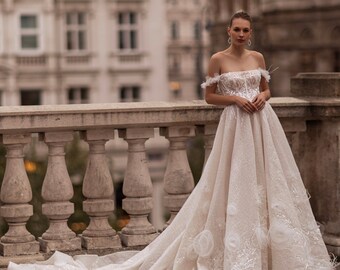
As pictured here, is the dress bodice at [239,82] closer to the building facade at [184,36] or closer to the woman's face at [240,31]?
the woman's face at [240,31]

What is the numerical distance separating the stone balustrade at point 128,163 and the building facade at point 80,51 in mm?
47969

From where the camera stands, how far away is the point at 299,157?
11617 mm

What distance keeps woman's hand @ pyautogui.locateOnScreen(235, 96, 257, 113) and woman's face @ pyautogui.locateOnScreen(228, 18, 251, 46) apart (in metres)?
0.37

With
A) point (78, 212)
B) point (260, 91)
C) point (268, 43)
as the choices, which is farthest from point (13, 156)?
point (268, 43)

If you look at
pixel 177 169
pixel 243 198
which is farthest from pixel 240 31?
pixel 177 169

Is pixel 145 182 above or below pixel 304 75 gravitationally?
below

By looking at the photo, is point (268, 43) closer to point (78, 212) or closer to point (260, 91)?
point (78, 212)

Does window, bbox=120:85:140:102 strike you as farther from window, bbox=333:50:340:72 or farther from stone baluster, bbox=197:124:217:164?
stone baluster, bbox=197:124:217:164

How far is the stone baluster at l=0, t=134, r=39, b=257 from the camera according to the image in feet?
35.0

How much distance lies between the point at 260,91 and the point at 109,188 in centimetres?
137

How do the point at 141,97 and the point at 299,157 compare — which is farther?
the point at 141,97

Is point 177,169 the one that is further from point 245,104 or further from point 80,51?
point 80,51

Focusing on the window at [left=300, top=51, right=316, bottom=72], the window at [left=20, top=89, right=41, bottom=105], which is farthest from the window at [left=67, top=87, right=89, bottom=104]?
the window at [left=300, top=51, right=316, bottom=72]

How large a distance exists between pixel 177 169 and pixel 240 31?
4.71 ft
